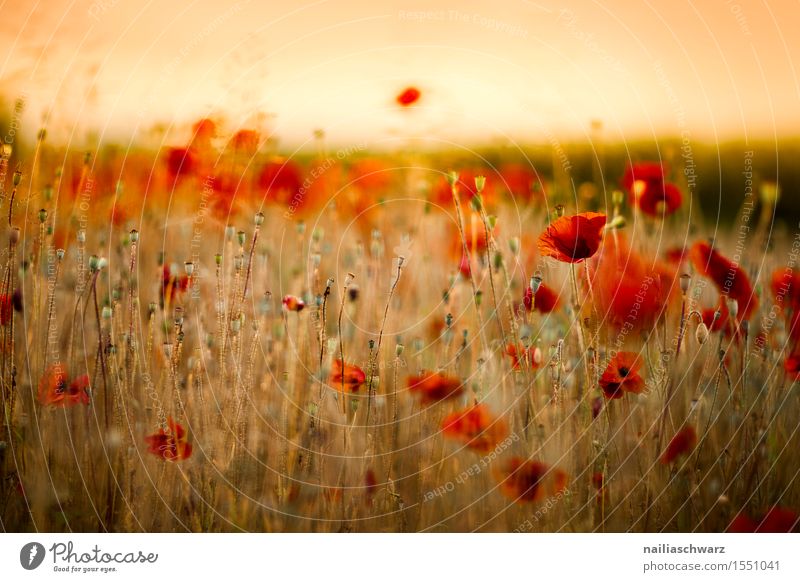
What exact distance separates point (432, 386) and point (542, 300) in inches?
7.8

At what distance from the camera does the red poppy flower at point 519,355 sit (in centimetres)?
116

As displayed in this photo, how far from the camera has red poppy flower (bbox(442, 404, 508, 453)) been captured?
1.16m

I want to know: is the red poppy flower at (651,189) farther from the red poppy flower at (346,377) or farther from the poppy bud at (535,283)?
the red poppy flower at (346,377)

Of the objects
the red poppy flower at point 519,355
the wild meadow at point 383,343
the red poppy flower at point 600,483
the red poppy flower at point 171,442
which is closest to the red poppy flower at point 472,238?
the wild meadow at point 383,343

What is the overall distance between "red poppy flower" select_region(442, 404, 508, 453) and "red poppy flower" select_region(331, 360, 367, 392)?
13cm

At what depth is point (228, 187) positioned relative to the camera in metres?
1.17

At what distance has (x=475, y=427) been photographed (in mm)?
1163

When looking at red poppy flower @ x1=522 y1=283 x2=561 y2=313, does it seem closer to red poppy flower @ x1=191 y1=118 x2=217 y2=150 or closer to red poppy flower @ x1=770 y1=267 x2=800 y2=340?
red poppy flower @ x1=770 y1=267 x2=800 y2=340

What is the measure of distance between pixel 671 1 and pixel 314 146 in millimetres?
560

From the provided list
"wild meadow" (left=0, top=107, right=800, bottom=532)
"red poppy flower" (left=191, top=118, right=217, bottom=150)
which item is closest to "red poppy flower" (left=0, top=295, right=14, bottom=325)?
"wild meadow" (left=0, top=107, right=800, bottom=532)

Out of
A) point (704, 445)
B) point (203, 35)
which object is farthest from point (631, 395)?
point (203, 35)

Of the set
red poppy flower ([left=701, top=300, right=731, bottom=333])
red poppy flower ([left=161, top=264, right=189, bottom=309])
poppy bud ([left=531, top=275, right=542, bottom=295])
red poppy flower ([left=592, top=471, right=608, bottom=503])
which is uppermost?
red poppy flower ([left=161, top=264, right=189, bottom=309])

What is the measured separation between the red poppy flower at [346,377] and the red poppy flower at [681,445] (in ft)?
1.47
